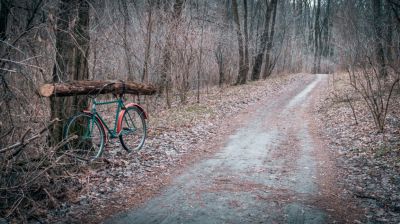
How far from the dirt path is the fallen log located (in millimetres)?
2223

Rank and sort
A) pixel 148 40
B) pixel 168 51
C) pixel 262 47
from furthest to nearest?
pixel 262 47
pixel 168 51
pixel 148 40

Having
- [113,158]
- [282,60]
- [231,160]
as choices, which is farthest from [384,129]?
[282,60]

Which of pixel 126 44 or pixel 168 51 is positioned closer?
pixel 126 44

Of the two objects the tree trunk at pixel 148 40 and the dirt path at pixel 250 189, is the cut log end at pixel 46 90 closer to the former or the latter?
the dirt path at pixel 250 189

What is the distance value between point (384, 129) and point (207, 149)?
505 centimetres

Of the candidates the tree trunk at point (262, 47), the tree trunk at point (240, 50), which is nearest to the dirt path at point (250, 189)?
the tree trunk at point (240, 50)

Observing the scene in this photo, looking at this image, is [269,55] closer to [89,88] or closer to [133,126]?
[133,126]

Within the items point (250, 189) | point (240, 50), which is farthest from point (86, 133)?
point (240, 50)

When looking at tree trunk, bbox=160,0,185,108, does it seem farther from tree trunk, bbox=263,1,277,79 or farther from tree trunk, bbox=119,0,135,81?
tree trunk, bbox=263,1,277,79

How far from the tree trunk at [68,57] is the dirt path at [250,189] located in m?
2.43

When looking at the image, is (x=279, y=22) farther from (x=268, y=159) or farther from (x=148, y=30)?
(x=268, y=159)

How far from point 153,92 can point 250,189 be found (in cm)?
398

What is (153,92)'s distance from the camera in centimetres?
856

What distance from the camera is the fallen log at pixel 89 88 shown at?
5.41 meters
